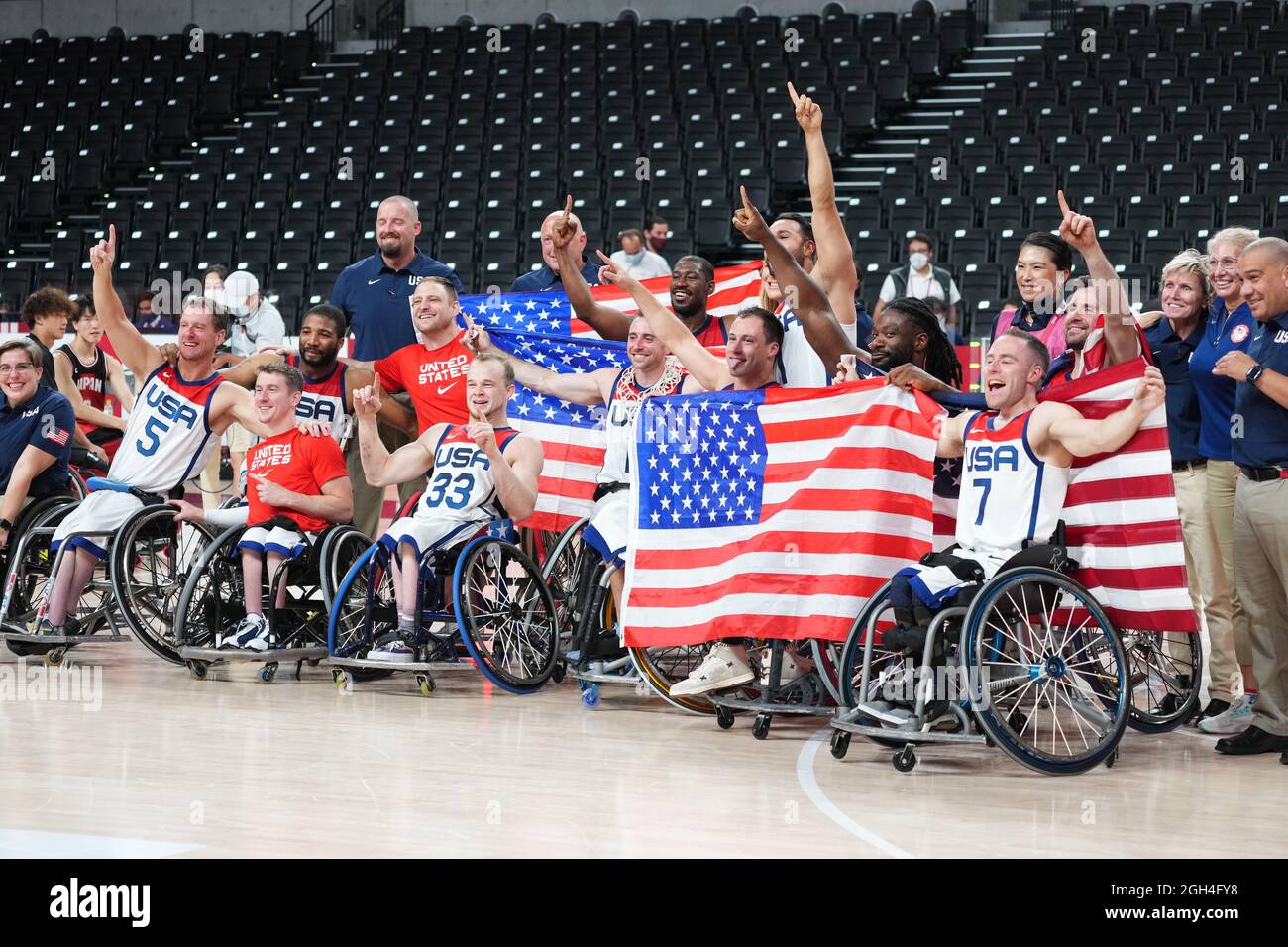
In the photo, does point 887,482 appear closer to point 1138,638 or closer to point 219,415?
point 1138,638

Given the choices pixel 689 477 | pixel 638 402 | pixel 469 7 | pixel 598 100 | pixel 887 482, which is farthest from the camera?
pixel 469 7

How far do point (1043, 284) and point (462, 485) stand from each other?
2.35m

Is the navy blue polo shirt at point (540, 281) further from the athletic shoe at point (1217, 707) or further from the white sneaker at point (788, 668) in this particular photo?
the athletic shoe at point (1217, 707)

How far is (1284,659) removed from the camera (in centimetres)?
485

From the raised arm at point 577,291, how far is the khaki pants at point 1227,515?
7.79 feet

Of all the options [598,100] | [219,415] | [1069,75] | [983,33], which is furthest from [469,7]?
[219,415]

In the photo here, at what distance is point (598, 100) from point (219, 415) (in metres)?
12.0

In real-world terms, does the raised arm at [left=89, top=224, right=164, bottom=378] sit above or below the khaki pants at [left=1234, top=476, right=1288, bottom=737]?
above

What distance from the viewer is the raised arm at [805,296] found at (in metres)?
5.23

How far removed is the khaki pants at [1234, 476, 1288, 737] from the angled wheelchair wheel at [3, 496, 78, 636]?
15.8 feet

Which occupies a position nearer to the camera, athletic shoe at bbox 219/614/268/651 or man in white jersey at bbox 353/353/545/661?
man in white jersey at bbox 353/353/545/661

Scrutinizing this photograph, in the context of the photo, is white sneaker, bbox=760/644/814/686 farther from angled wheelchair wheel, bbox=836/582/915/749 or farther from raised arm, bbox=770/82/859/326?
raised arm, bbox=770/82/859/326

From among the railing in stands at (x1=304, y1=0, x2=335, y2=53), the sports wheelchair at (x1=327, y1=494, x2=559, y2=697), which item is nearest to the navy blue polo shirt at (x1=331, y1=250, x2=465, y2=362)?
the sports wheelchair at (x1=327, y1=494, x2=559, y2=697)

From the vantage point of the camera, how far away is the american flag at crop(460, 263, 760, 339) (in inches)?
288
